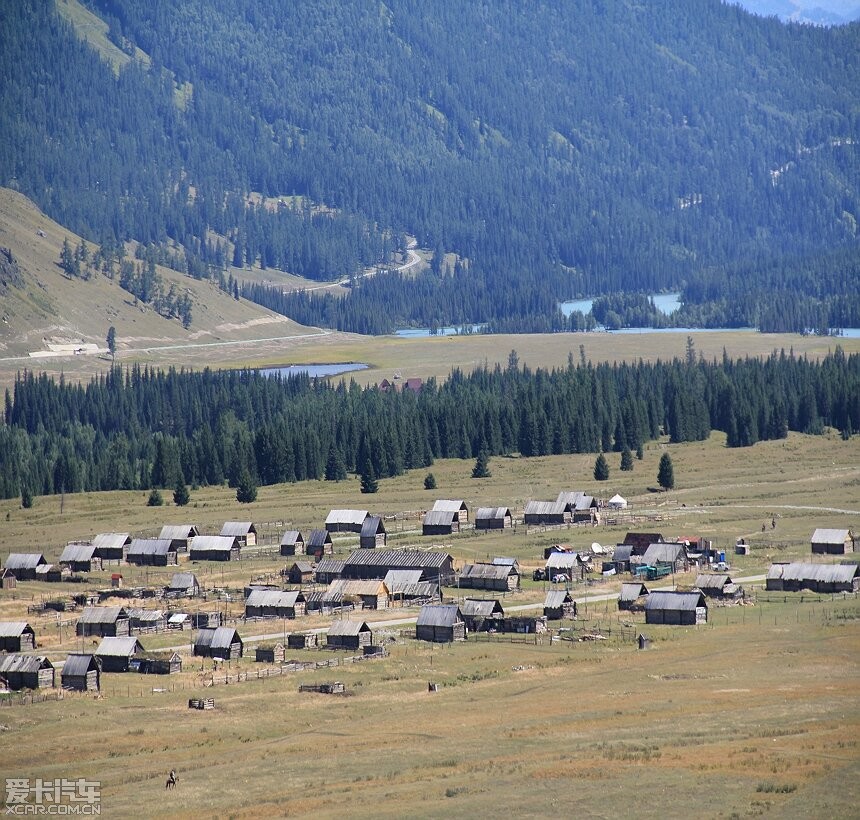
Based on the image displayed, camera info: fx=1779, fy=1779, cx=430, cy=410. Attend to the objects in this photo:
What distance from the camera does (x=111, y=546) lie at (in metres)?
142

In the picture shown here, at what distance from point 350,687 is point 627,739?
20.7m

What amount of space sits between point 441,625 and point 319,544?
124 ft

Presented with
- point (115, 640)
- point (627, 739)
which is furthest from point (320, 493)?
point (627, 739)

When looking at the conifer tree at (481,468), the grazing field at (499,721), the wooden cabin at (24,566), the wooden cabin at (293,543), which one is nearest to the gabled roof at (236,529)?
the wooden cabin at (293,543)

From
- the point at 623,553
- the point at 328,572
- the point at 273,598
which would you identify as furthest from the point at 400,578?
the point at 623,553

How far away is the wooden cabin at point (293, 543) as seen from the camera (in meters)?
141

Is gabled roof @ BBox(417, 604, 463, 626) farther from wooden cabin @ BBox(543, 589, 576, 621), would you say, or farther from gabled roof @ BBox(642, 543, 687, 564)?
gabled roof @ BBox(642, 543, 687, 564)

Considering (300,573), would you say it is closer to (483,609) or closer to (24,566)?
(24,566)

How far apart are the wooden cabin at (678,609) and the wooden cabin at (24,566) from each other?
49.3 m

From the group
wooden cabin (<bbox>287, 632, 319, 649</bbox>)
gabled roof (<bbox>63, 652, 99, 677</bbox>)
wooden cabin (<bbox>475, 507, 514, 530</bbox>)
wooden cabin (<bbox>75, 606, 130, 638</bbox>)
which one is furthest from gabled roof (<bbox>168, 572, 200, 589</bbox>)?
wooden cabin (<bbox>475, 507, 514, 530</bbox>)

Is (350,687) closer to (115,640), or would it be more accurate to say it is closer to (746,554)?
(115,640)

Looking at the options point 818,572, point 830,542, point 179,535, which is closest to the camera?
point 818,572

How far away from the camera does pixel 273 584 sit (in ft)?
413

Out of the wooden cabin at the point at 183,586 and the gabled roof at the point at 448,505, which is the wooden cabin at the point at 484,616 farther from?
the gabled roof at the point at 448,505
